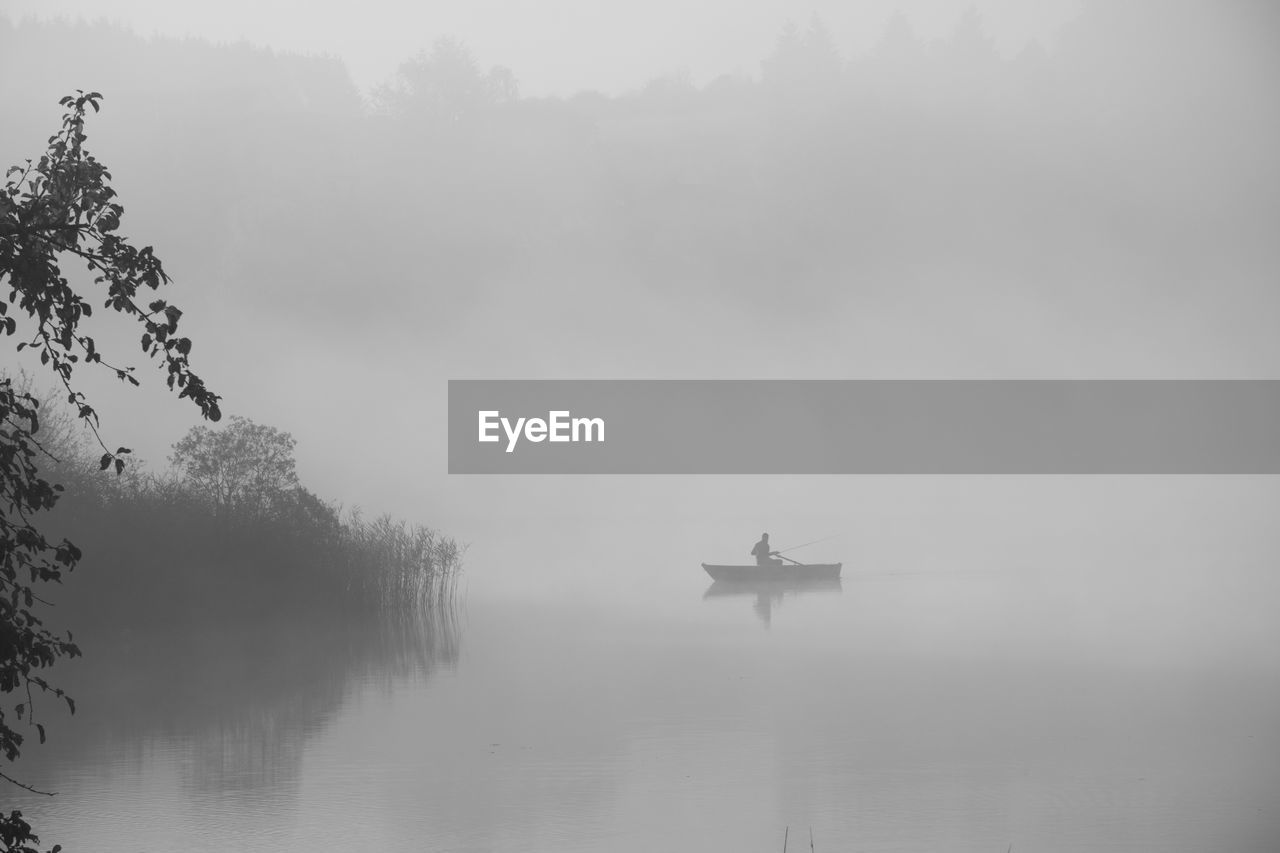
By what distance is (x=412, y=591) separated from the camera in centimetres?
2928

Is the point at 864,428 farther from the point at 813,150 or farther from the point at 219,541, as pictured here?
the point at 219,541

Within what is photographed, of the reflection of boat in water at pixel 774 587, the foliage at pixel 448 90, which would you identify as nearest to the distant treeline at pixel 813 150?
the foliage at pixel 448 90

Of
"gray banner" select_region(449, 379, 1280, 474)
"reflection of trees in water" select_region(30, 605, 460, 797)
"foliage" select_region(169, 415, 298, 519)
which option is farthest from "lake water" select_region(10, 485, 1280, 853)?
"gray banner" select_region(449, 379, 1280, 474)

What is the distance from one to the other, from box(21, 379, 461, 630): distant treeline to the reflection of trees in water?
1.52 feet

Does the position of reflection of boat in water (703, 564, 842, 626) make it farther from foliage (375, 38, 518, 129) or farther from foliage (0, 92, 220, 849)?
foliage (375, 38, 518, 129)

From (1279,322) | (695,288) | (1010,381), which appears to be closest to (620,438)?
(695,288)

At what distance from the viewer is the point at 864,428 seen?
139625 millimetres

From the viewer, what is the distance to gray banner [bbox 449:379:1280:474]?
419ft

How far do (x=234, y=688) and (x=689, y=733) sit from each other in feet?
25.1

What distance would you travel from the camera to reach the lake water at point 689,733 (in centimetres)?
1245

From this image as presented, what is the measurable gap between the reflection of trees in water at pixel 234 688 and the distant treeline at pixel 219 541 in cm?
46

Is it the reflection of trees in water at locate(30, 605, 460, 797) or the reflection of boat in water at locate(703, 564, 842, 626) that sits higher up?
the reflection of boat in water at locate(703, 564, 842, 626)

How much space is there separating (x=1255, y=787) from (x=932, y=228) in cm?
14226

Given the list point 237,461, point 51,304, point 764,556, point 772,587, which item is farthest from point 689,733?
point 764,556
